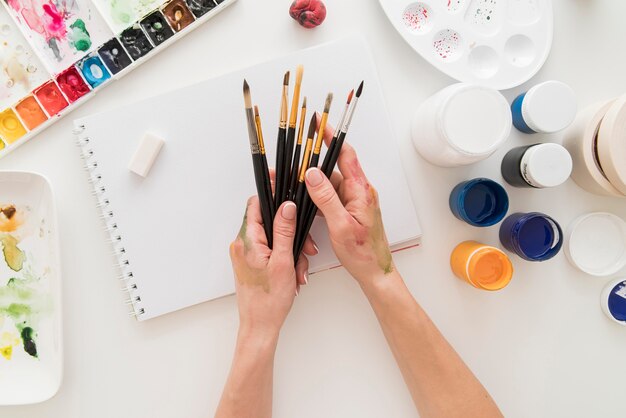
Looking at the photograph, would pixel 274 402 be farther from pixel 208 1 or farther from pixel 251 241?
pixel 208 1

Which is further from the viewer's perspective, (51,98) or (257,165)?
(51,98)

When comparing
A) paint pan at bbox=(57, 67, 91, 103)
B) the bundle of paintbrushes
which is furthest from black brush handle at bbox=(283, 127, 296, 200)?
paint pan at bbox=(57, 67, 91, 103)

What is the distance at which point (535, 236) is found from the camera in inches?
27.4

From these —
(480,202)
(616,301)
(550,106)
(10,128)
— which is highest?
(10,128)

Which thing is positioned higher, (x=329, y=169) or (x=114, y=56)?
(x=114, y=56)

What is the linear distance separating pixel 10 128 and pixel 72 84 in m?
0.11

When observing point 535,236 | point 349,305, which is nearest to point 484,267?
point 535,236

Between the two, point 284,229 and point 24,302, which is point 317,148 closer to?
point 284,229

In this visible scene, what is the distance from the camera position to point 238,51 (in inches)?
27.8

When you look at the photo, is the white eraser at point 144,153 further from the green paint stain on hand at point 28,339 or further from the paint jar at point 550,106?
the paint jar at point 550,106

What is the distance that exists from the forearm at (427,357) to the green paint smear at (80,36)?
0.54m

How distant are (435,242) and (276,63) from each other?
37 centimetres

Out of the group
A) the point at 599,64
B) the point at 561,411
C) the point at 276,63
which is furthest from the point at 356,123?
the point at 561,411

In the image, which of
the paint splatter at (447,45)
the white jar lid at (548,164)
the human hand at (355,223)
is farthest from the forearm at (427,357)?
the paint splatter at (447,45)
